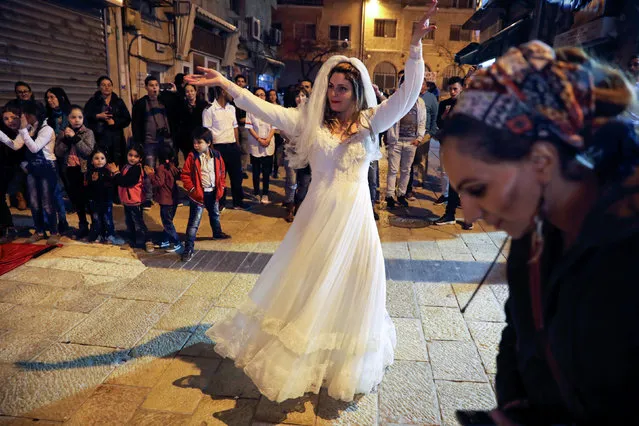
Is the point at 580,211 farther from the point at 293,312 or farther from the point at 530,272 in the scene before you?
the point at 293,312

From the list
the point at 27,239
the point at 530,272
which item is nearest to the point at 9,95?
the point at 27,239

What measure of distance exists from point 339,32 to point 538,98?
36.1m

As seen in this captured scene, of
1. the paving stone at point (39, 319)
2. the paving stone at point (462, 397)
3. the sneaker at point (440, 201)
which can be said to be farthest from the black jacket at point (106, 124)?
the paving stone at point (462, 397)

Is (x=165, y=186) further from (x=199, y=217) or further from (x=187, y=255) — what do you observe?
(x=187, y=255)

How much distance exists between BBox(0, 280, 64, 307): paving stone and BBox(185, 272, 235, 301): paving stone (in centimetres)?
127

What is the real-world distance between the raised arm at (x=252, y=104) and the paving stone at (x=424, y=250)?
3026mm

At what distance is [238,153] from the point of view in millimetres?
7883

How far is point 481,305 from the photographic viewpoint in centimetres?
421

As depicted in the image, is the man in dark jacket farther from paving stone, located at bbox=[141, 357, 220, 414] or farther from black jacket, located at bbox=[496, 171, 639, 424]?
black jacket, located at bbox=[496, 171, 639, 424]

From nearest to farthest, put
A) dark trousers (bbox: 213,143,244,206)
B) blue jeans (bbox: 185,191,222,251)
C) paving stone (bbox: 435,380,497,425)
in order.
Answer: paving stone (bbox: 435,380,497,425) → blue jeans (bbox: 185,191,222,251) → dark trousers (bbox: 213,143,244,206)

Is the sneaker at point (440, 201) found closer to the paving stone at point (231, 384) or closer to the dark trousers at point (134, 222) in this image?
the dark trousers at point (134, 222)

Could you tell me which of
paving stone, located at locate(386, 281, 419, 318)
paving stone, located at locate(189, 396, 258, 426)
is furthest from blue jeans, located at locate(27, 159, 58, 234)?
paving stone, located at locate(386, 281, 419, 318)

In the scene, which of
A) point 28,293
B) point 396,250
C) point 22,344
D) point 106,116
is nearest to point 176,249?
point 28,293

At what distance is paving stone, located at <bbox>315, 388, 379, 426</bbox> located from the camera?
2.66 metres
